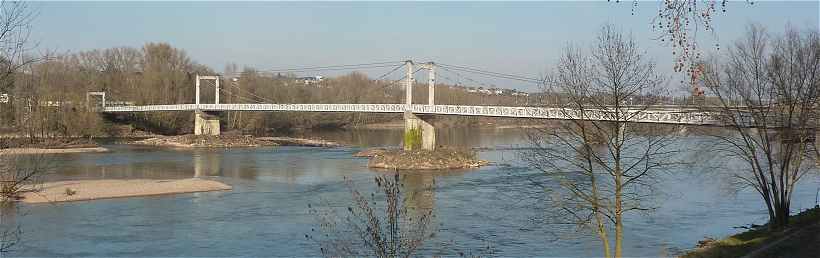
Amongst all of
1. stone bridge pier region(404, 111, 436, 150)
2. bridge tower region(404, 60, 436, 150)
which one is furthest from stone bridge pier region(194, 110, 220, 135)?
stone bridge pier region(404, 111, 436, 150)

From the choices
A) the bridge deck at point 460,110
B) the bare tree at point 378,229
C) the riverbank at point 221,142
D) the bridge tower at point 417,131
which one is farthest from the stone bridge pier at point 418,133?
the bare tree at point 378,229

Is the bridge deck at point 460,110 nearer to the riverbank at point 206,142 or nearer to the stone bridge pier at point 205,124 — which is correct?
the stone bridge pier at point 205,124

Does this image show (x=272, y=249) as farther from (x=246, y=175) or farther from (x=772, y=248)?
(x=246, y=175)

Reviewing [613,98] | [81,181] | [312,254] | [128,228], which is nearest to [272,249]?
[312,254]

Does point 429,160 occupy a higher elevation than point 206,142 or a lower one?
lower

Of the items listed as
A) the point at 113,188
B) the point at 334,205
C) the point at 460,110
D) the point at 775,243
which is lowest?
the point at 334,205

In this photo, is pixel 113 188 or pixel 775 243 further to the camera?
pixel 113 188

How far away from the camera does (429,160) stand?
33.1 meters

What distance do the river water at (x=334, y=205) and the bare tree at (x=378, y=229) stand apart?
21.0 inches

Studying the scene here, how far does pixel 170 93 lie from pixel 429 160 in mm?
40382

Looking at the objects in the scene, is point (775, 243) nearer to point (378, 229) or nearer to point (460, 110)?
point (378, 229)

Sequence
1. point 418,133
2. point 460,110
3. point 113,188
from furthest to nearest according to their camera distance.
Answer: point 460,110 → point 418,133 → point 113,188

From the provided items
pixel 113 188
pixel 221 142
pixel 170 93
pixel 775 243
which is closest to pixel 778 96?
pixel 775 243

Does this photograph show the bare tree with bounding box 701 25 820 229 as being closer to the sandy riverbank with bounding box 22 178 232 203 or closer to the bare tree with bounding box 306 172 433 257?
the bare tree with bounding box 306 172 433 257
